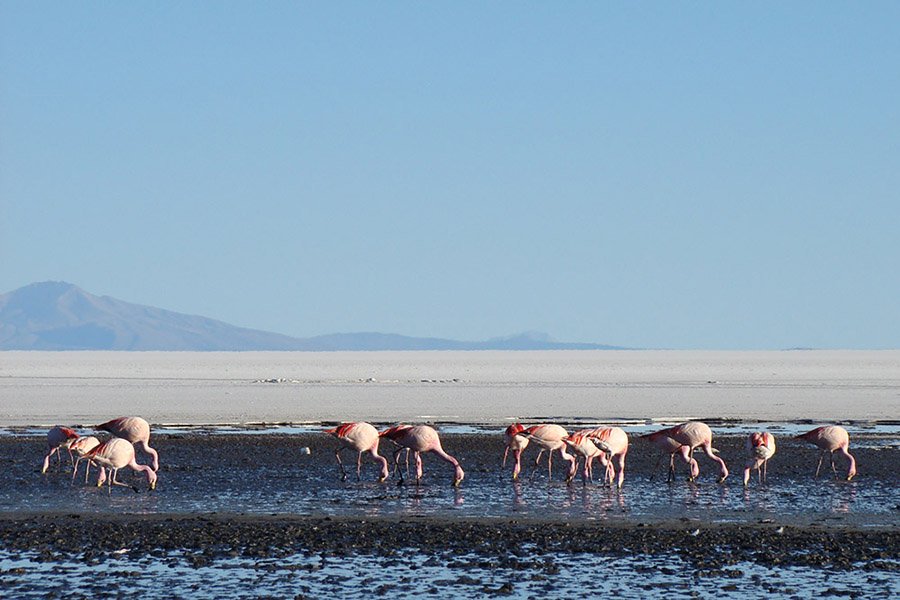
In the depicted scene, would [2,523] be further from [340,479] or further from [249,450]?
[249,450]

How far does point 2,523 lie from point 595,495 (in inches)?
297

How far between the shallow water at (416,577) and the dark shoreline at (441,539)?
0.24 m

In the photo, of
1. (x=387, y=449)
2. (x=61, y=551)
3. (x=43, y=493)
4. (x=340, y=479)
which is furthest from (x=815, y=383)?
(x=61, y=551)

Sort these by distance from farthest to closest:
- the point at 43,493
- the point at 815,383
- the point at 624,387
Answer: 1. the point at 815,383
2. the point at 624,387
3. the point at 43,493

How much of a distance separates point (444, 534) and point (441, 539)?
1.00 ft

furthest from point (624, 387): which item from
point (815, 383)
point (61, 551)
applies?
point (61, 551)

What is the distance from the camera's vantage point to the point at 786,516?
15.6 m

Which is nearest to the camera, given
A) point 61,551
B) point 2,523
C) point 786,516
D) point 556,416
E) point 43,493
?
point 61,551

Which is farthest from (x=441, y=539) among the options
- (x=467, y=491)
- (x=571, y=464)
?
(x=571, y=464)

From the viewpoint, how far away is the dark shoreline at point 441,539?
41.3 ft

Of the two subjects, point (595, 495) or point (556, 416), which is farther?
point (556, 416)

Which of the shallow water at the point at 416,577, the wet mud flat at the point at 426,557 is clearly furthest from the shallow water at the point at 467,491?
the shallow water at the point at 416,577

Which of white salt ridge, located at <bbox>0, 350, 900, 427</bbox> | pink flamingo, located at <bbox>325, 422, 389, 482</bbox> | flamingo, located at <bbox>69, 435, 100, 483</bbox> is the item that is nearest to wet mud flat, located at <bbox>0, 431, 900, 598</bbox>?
pink flamingo, located at <bbox>325, 422, 389, 482</bbox>

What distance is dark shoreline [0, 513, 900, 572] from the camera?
1258 centimetres
